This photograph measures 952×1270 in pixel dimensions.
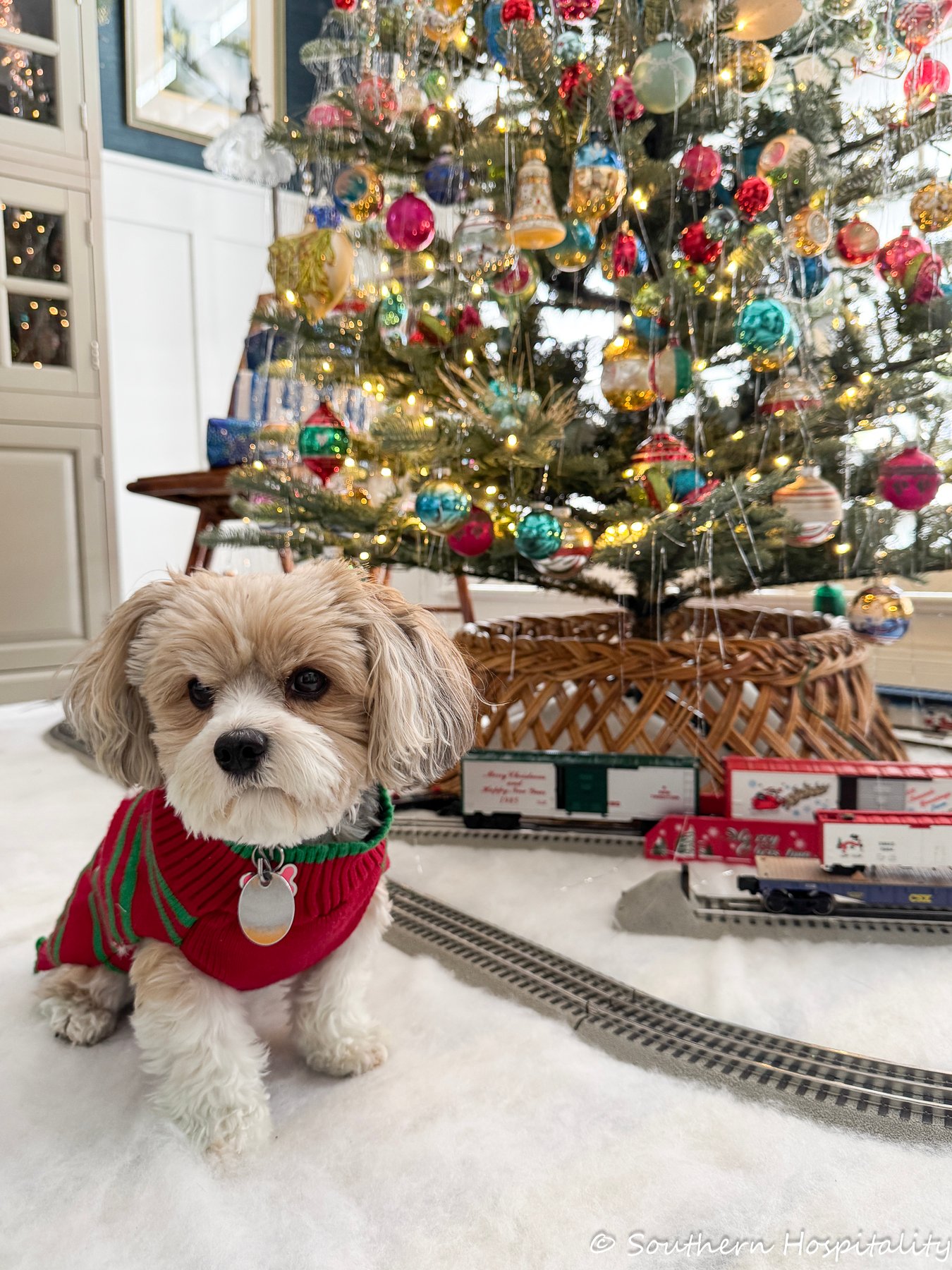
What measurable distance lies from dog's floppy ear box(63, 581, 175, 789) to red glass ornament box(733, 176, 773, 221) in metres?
0.98

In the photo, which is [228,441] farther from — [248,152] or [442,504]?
[442,504]

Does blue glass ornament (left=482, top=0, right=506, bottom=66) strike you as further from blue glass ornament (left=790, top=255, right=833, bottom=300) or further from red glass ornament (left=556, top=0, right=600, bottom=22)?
blue glass ornament (left=790, top=255, right=833, bottom=300)

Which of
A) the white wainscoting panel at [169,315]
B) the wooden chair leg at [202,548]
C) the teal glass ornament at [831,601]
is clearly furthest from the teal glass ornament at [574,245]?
the white wainscoting panel at [169,315]

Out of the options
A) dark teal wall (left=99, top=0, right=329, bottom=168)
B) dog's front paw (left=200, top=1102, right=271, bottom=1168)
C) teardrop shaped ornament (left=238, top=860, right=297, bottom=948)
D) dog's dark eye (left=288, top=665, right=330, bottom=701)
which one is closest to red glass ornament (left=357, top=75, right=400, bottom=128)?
dog's dark eye (left=288, top=665, right=330, bottom=701)

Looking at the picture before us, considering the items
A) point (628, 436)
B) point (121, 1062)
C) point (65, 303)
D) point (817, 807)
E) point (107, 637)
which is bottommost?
point (121, 1062)

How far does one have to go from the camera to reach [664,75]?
3.51 ft

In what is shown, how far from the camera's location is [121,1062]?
2.72 feet

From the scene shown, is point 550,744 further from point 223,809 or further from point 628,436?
point 223,809

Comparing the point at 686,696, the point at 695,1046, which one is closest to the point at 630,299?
the point at 686,696

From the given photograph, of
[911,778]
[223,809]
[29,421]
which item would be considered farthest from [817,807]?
[29,421]

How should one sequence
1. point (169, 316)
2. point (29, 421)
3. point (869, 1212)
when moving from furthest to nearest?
point (169, 316) → point (29, 421) → point (869, 1212)

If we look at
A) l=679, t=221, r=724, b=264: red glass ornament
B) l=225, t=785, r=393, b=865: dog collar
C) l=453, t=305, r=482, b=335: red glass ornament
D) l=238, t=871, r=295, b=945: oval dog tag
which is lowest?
l=238, t=871, r=295, b=945: oval dog tag

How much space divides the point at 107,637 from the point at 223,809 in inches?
7.5

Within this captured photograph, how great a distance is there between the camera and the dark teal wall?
290 centimetres
